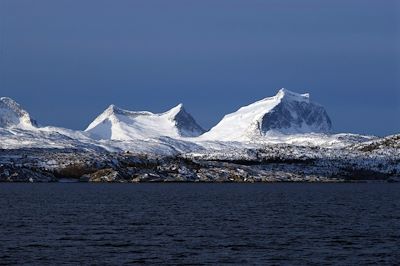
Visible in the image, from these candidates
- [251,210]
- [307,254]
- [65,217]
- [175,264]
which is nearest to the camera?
[175,264]

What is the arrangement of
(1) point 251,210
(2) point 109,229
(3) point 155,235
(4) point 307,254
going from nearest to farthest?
1. (4) point 307,254
2. (3) point 155,235
3. (2) point 109,229
4. (1) point 251,210

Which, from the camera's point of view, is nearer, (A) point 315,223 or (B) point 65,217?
(A) point 315,223

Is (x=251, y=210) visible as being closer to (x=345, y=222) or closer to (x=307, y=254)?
(x=345, y=222)

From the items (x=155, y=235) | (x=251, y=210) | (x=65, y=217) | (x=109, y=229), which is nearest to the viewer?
(x=155, y=235)

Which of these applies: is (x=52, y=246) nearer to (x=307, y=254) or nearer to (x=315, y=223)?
(x=307, y=254)

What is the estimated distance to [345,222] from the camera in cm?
14100

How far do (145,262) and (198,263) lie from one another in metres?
5.36

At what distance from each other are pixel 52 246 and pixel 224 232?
28664mm

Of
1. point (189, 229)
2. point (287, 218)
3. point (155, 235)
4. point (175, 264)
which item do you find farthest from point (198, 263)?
point (287, 218)

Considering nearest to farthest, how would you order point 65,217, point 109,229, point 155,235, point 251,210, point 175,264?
point 175,264, point 155,235, point 109,229, point 65,217, point 251,210

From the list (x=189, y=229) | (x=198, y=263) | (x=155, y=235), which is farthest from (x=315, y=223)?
(x=198, y=263)

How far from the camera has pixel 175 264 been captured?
3369 inches

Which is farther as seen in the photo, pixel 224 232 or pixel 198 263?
pixel 224 232

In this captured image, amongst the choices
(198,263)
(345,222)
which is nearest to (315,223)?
(345,222)
